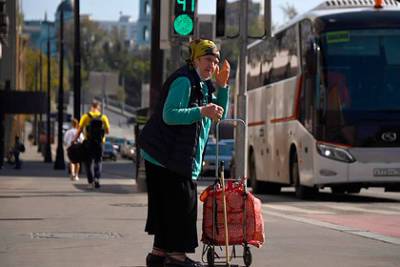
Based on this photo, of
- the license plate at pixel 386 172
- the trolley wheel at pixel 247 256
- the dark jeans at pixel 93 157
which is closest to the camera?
the trolley wheel at pixel 247 256

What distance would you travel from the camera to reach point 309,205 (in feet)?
73.9

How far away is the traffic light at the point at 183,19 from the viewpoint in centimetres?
1955

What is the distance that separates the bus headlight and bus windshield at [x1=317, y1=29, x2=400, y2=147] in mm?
221

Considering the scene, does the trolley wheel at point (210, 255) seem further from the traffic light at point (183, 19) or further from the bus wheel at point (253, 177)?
the bus wheel at point (253, 177)

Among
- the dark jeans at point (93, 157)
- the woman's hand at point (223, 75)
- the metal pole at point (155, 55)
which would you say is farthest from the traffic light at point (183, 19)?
the woman's hand at point (223, 75)

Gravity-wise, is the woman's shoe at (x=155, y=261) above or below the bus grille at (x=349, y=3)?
below

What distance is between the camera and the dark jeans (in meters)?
26.5

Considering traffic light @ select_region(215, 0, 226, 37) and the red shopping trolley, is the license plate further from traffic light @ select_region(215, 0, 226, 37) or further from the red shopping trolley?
the red shopping trolley

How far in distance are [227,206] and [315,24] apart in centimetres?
1457

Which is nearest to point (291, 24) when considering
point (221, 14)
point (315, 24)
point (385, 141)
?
point (315, 24)

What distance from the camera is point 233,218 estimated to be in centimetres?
1013

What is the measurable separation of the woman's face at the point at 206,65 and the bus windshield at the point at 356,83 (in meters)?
13.8

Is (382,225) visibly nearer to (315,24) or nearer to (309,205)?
(309,205)

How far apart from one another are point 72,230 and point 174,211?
498 centimetres
